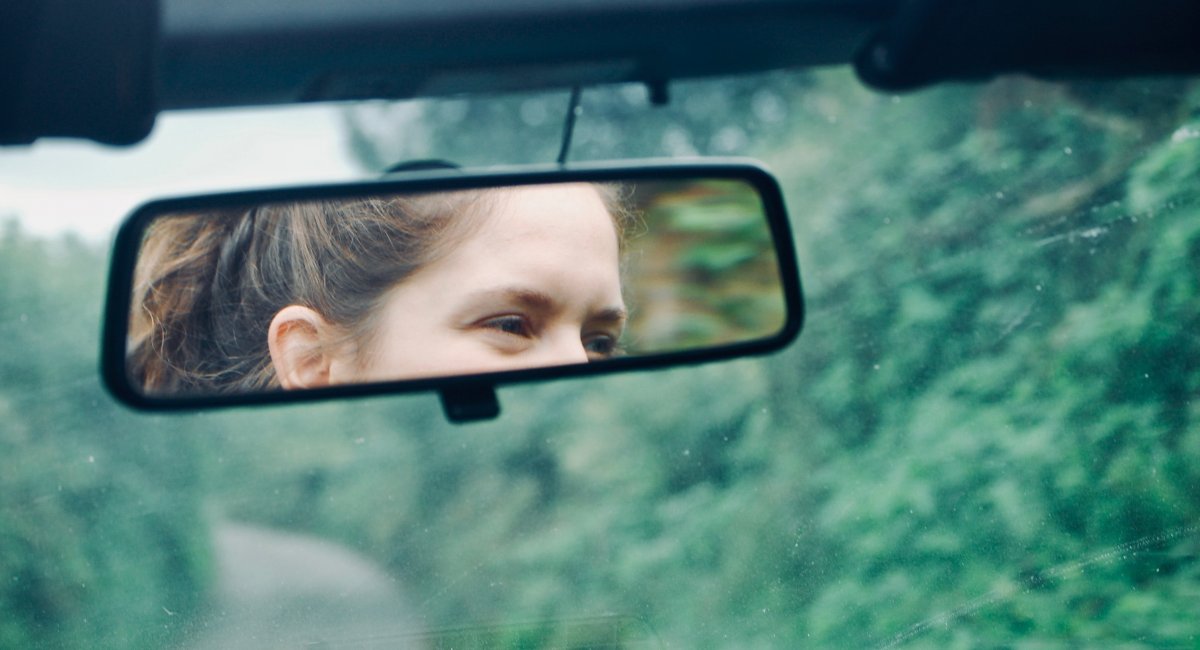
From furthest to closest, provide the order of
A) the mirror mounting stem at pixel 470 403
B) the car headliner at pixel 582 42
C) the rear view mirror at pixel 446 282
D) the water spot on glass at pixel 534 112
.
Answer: the water spot on glass at pixel 534 112, the rear view mirror at pixel 446 282, the mirror mounting stem at pixel 470 403, the car headliner at pixel 582 42

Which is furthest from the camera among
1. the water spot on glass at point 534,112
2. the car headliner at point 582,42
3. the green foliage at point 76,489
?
the water spot on glass at point 534,112

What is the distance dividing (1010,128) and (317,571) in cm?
214

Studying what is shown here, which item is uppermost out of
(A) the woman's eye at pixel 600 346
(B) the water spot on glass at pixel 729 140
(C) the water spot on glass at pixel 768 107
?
A: (C) the water spot on glass at pixel 768 107

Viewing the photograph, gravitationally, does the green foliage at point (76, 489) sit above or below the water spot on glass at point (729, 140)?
below

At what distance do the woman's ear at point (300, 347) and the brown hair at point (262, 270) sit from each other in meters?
0.02

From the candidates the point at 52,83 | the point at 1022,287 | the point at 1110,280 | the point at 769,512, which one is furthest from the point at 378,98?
the point at 1110,280

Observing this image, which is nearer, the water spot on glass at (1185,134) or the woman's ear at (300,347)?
the woman's ear at (300,347)

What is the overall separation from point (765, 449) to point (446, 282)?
994 millimetres

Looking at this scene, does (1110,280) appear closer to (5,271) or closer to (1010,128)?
(1010,128)

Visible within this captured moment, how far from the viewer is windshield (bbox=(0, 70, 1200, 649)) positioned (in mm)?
2723

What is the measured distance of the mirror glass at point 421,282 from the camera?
2.37m

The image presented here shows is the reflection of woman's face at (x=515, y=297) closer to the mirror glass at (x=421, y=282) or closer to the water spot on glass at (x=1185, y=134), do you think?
the mirror glass at (x=421, y=282)

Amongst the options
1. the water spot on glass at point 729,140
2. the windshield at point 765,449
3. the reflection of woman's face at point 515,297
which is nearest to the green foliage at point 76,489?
the windshield at point 765,449

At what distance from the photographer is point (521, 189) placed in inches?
95.4
